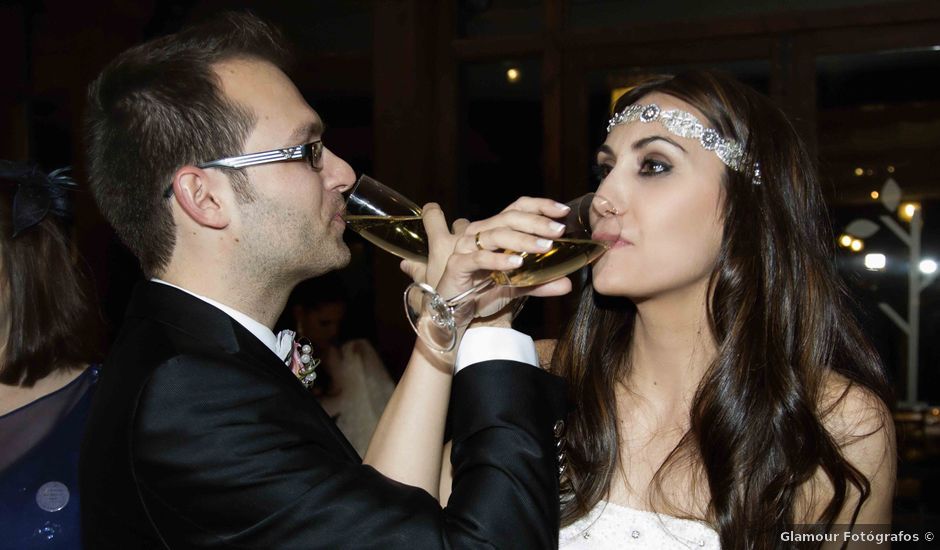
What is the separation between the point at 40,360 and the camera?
8.23 ft

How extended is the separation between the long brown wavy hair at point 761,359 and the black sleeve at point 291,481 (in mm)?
636

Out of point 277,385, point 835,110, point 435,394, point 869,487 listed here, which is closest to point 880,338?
point 835,110

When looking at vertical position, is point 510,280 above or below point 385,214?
below

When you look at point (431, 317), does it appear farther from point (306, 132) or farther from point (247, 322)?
point (306, 132)

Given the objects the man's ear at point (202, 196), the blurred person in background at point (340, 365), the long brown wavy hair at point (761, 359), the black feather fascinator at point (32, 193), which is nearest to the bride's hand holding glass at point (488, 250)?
the man's ear at point (202, 196)

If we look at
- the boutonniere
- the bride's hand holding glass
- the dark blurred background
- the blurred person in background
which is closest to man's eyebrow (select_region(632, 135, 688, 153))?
the bride's hand holding glass

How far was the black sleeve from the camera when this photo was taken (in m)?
1.37

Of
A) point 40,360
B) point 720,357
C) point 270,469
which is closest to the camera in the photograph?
point 270,469

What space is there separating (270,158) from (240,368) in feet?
1.47

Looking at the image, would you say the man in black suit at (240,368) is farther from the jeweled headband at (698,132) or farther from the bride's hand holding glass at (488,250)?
the jeweled headband at (698,132)

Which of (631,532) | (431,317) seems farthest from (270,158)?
(631,532)

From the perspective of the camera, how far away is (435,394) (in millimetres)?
1623

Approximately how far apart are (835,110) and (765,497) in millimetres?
2524

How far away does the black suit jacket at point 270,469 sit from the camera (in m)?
1.37
